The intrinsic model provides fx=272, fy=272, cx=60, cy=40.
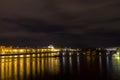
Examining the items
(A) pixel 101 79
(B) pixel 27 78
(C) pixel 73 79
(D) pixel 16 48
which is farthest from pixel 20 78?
(D) pixel 16 48

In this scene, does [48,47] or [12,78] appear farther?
[48,47]

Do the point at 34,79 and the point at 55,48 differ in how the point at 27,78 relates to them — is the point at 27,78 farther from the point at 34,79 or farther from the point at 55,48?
the point at 55,48

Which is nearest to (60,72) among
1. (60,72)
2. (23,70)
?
(60,72)

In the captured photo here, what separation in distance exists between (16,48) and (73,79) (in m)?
120

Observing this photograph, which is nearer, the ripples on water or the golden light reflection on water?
the ripples on water

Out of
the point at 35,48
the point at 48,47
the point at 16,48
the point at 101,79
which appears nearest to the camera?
the point at 101,79

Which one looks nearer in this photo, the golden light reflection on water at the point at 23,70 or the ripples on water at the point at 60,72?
the ripples on water at the point at 60,72

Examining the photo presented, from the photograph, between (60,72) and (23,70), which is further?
(23,70)

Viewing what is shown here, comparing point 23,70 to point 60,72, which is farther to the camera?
point 23,70

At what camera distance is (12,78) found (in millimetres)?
37406

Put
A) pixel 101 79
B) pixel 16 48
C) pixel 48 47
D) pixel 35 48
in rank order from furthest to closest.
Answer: pixel 48 47, pixel 35 48, pixel 16 48, pixel 101 79

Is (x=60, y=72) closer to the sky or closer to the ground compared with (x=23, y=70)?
closer to the ground

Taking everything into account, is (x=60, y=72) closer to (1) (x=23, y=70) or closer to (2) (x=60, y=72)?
(2) (x=60, y=72)

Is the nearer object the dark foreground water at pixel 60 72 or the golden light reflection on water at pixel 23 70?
the dark foreground water at pixel 60 72
